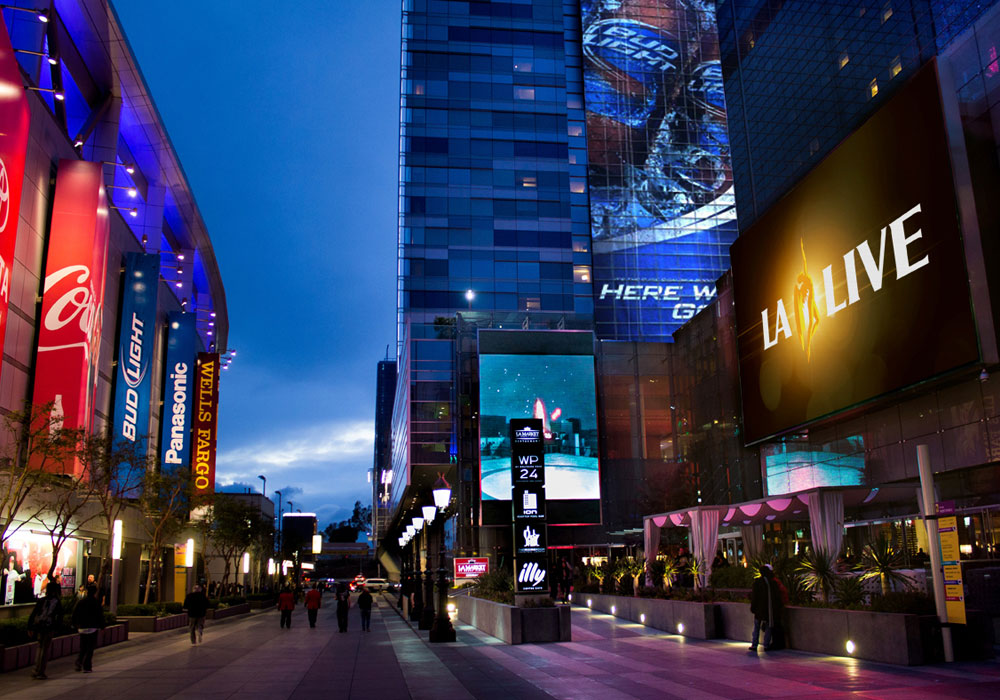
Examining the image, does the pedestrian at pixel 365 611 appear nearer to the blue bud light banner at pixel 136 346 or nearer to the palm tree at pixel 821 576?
the blue bud light banner at pixel 136 346

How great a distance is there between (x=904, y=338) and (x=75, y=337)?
25.9m

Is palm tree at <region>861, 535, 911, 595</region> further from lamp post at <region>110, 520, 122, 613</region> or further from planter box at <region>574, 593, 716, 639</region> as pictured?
lamp post at <region>110, 520, 122, 613</region>

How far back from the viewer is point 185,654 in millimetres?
21234

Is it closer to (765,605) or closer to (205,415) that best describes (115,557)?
(205,415)

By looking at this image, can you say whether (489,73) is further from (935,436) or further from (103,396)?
(935,436)

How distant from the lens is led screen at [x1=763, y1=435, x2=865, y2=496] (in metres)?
31.8

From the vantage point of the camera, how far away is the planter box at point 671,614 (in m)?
20.5

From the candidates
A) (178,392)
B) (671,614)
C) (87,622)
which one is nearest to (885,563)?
(671,614)

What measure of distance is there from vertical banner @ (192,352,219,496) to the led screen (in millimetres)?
28584

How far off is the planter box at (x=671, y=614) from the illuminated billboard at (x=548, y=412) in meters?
27.9

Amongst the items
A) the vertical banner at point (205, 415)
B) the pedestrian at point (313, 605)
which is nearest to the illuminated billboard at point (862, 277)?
the pedestrian at point (313, 605)

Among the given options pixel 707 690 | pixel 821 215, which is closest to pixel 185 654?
pixel 707 690

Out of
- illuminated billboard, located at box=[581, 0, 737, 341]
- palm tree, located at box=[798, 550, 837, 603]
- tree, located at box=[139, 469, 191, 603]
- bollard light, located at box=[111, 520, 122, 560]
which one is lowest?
palm tree, located at box=[798, 550, 837, 603]

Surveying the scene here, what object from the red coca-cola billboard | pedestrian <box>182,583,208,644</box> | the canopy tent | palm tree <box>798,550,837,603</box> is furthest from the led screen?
the red coca-cola billboard
